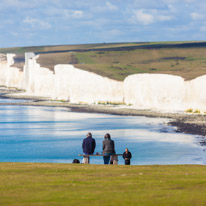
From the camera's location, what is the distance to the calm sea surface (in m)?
39.1

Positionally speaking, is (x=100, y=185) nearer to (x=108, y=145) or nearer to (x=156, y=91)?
(x=108, y=145)

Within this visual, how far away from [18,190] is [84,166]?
605cm

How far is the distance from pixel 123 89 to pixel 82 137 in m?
47.5

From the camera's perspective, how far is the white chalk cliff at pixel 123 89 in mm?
79875

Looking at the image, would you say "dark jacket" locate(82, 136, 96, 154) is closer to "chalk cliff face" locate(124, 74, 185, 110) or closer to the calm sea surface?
the calm sea surface

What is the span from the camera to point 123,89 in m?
99.8

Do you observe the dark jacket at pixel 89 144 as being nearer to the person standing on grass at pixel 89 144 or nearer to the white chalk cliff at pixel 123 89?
the person standing on grass at pixel 89 144

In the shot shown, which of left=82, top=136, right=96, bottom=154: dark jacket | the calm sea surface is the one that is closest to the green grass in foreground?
left=82, top=136, right=96, bottom=154: dark jacket

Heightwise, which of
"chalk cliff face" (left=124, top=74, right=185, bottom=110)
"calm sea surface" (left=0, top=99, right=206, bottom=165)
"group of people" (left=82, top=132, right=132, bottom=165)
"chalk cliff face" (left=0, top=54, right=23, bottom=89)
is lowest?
"calm sea surface" (left=0, top=99, right=206, bottom=165)

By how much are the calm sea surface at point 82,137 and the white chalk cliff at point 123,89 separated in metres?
10.7

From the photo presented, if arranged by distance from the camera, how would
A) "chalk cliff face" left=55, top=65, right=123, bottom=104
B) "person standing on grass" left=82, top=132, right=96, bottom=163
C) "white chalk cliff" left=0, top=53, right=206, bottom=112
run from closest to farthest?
"person standing on grass" left=82, top=132, right=96, bottom=163 < "white chalk cliff" left=0, top=53, right=206, bottom=112 < "chalk cliff face" left=55, top=65, right=123, bottom=104

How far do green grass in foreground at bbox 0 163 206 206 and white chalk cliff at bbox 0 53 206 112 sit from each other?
5625 cm

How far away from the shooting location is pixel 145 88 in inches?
3509

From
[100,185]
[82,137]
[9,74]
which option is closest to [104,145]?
[100,185]
